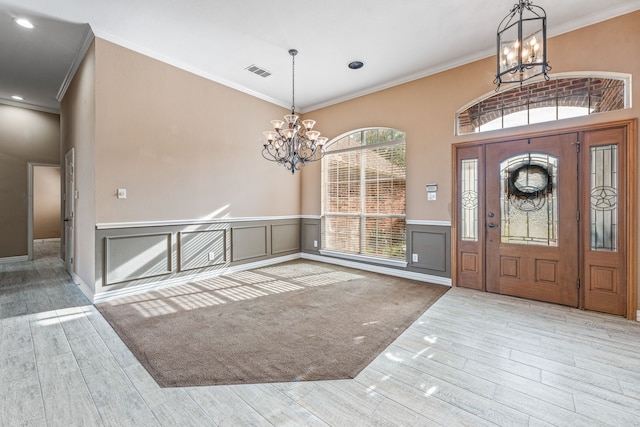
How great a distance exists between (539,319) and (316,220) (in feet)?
13.0

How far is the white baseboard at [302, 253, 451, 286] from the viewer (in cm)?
431

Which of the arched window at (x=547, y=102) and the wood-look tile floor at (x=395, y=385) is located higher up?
the arched window at (x=547, y=102)

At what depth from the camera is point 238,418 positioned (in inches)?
63.3

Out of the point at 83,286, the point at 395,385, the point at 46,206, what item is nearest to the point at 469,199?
the point at 395,385

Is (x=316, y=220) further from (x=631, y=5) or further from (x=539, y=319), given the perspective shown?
Result: (x=631, y=5)

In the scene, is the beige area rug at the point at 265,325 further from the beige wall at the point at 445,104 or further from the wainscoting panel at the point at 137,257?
the beige wall at the point at 445,104

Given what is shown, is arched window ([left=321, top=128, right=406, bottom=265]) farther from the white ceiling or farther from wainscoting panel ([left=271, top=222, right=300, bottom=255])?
the white ceiling

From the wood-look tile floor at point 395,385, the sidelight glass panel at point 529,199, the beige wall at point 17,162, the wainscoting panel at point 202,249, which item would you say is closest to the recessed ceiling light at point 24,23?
the wainscoting panel at point 202,249

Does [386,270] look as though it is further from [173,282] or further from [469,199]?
[173,282]

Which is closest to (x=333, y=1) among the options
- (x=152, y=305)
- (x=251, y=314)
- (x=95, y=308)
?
(x=251, y=314)

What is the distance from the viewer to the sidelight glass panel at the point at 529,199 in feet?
11.3

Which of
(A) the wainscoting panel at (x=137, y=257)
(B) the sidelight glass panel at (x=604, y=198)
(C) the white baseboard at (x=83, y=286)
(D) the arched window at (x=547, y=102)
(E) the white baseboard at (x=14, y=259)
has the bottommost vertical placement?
(C) the white baseboard at (x=83, y=286)

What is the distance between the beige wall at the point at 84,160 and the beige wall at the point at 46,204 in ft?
21.9

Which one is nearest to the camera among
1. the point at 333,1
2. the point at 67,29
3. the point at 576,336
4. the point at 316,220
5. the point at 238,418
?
the point at 238,418
